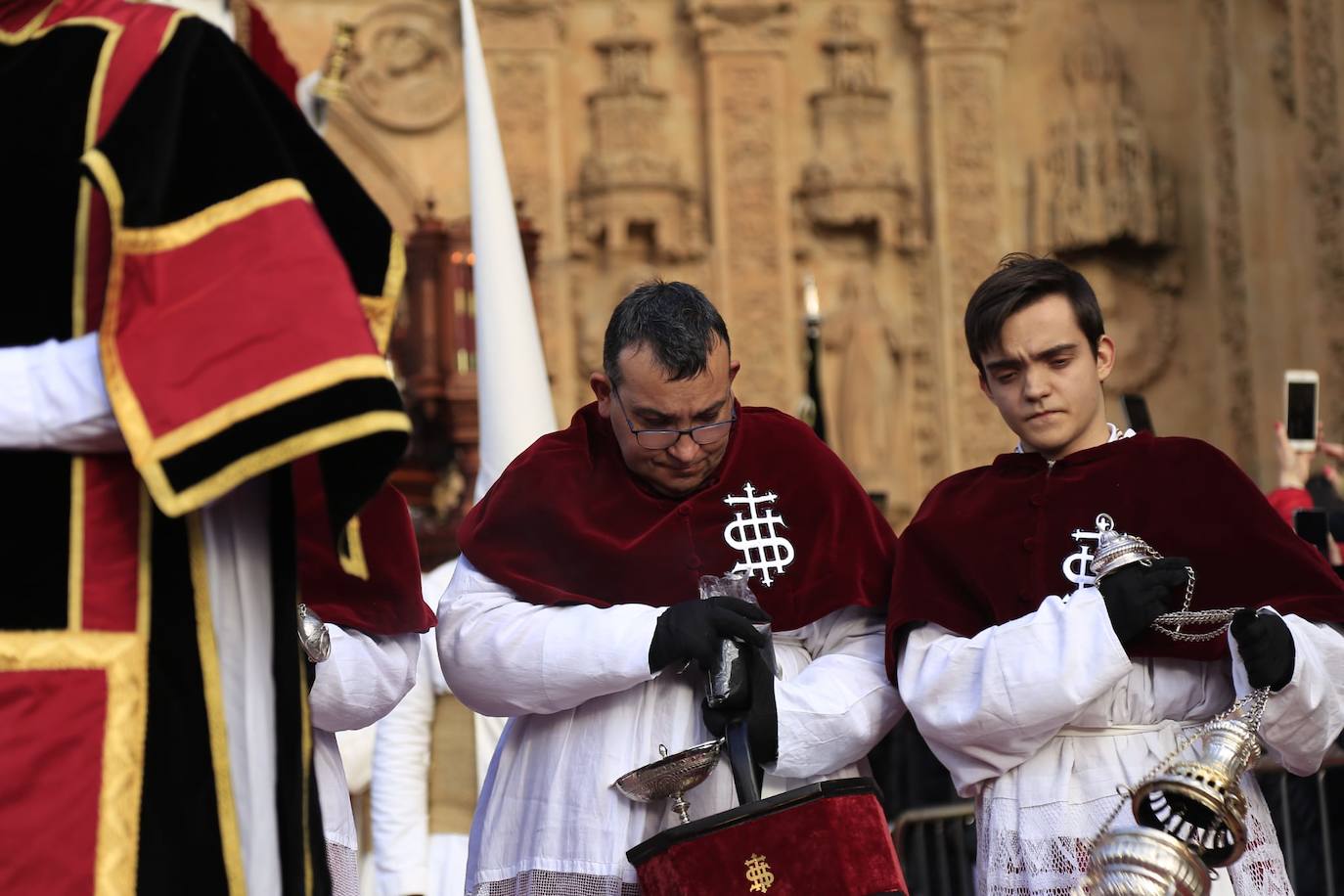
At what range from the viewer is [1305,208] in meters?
11.3

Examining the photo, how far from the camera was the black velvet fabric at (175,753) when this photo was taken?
2.22m

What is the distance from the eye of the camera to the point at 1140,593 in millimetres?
2822

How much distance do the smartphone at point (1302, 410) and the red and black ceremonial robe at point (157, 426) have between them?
3716 mm

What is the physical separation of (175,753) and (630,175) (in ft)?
31.4

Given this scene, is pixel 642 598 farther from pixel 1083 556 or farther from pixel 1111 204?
pixel 1111 204

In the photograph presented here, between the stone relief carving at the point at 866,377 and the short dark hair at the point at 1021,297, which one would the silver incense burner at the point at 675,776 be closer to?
the short dark hair at the point at 1021,297

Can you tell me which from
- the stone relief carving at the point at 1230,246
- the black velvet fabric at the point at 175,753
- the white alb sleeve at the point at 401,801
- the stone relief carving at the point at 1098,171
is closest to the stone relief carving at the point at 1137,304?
the stone relief carving at the point at 1098,171

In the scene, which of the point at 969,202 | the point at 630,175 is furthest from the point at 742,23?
the point at 969,202

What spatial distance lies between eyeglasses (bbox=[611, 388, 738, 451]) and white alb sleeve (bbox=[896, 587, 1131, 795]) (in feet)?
1.52

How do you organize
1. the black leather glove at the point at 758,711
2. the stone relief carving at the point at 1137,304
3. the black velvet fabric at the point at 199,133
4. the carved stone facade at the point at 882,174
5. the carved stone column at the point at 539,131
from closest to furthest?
the black velvet fabric at the point at 199,133
the black leather glove at the point at 758,711
the carved stone column at the point at 539,131
the carved stone facade at the point at 882,174
the stone relief carving at the point at 1137,304

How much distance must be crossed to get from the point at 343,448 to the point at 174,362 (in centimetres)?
22

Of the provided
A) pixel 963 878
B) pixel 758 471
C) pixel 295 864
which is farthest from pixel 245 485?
pixel 963 878

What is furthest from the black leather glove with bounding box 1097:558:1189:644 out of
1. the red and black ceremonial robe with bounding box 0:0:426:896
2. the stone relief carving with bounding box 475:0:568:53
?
the stone relief carving with bounding box 475:0:568:53

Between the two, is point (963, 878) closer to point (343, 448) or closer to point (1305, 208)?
point (343, 448)
